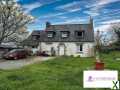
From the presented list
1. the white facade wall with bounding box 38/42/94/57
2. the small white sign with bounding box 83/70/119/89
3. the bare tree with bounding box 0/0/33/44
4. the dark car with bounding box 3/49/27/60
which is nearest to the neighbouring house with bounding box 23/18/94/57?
the white facade wall with bounding box 38/42/94/57

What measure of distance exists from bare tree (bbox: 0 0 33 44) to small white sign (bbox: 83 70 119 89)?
40440mm

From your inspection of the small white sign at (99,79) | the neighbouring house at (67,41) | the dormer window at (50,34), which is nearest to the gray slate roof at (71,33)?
the neighbouring house at (67,41)

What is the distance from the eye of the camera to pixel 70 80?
17.7 meters

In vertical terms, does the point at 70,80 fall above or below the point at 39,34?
below

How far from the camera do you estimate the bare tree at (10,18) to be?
49447 millimetres

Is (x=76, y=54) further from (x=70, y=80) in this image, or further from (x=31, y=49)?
(x=70, y=80)

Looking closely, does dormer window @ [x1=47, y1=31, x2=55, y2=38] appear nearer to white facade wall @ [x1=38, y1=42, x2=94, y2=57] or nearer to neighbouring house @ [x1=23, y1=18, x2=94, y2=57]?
neighbouring house @ [x1=23, y1=18, x2=94, y2=57]

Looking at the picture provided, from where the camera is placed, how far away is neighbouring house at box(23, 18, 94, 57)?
50.7 metres

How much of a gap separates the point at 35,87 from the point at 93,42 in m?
35.2

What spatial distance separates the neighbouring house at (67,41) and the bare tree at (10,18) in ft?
14.2

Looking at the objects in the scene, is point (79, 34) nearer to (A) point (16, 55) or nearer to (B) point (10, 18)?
(B) point (10, 18)

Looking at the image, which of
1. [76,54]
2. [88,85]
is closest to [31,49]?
[76,54]

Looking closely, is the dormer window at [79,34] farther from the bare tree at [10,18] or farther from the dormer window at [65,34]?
the bare tree at [10,18]

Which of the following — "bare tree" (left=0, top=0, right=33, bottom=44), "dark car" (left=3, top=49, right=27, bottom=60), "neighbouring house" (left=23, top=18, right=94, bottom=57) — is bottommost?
"dark car" (left=3, top=49, right=27, bottom=60)
